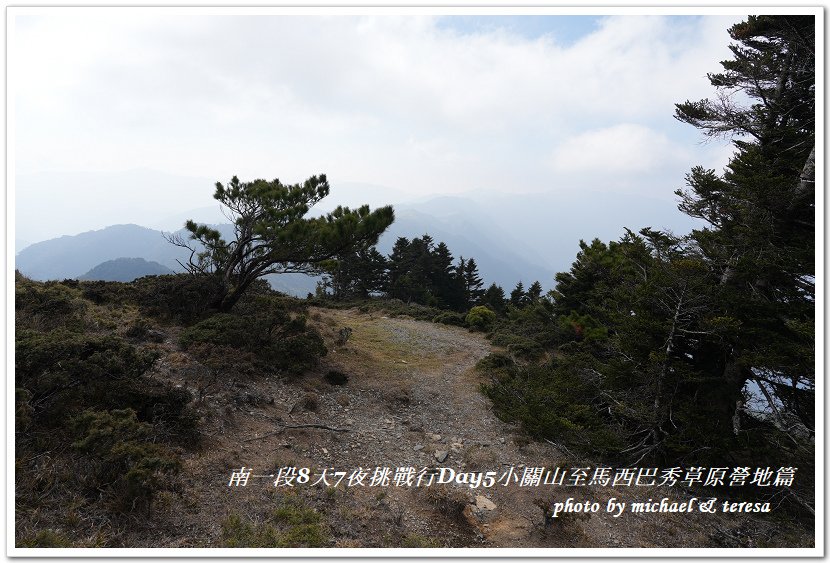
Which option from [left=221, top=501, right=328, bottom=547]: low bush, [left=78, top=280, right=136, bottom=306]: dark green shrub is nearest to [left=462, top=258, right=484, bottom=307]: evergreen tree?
[left=78, top=280, right=136, bottom=306]: dark green shrub

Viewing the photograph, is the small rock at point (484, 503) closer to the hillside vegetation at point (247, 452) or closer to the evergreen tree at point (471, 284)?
the hillside vegetation at point (247, 452)

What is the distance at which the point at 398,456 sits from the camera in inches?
276

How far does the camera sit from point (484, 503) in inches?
223

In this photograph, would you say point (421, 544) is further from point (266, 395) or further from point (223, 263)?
point (223, 263)

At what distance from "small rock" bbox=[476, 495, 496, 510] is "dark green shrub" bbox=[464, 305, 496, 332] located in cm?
1479

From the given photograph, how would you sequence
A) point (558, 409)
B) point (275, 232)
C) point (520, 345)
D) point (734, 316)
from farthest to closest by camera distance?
point (520, 345)
point (275, 232)
point (558, 409)
point (734, 316)

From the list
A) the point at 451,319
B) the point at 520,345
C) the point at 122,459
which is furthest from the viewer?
the point at 451,319

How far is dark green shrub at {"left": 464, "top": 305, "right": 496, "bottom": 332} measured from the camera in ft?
67.3

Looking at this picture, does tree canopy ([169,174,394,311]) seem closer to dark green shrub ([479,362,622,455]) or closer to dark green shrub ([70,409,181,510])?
dark green shrub ([479,362,622,455])

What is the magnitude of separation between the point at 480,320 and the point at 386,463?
48.4 ft

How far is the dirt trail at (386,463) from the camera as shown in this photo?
4836mm

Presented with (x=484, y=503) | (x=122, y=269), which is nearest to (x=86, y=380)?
(x=484, y=503)

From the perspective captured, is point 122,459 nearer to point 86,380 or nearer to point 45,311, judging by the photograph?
point 86,380

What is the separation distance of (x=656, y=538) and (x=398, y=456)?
4.18 meters
